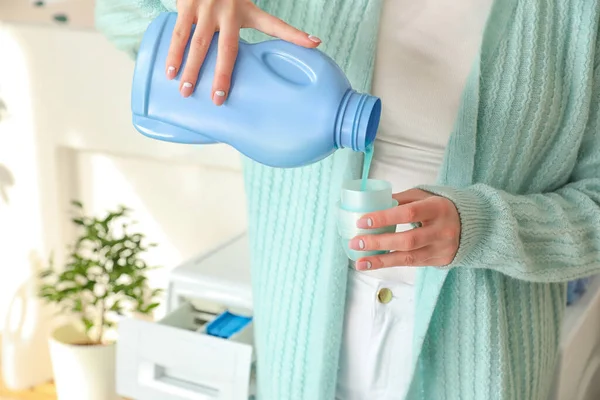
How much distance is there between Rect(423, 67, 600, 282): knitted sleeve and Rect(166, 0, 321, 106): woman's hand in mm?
215

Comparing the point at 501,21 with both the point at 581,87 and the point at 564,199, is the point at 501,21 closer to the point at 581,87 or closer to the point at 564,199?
the point at 581,87

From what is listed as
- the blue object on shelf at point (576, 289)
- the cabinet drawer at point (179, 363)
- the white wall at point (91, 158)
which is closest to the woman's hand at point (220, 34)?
the cabinet drawer at point (179, 363)

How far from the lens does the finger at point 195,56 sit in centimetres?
72

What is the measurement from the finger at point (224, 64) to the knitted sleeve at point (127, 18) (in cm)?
21

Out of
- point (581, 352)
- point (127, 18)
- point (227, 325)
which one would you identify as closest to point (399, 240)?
point (127, 18)

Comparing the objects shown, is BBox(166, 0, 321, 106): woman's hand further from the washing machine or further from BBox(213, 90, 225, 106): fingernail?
the washing machine

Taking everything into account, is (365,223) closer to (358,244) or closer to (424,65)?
(358,244)

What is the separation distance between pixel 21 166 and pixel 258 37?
1.34 meters

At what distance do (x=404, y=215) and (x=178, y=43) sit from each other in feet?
0.89

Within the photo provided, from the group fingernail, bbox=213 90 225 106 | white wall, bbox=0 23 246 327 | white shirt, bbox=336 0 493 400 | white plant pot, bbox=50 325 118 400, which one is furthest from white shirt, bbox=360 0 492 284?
white plant pot, bbox=50 325 118 400

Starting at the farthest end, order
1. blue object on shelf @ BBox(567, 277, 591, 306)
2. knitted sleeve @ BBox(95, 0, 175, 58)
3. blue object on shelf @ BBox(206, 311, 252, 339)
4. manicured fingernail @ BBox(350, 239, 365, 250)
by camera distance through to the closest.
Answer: blue object on shelf @ BBox(567, 277, 591, 306) → blue object on shelf @ BBox(206, 311, 252, 339) → knitted sleeve @ BBox(95, 0, 175, 58) → manicured fingernail @ BBox(350, 239, 365, 250)

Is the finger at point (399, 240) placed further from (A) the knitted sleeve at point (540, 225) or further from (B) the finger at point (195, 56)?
(B) the finger at point (195, 56)

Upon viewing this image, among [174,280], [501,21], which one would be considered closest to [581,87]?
[501,21]

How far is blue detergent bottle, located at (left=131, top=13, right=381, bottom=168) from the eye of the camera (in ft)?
2.29
